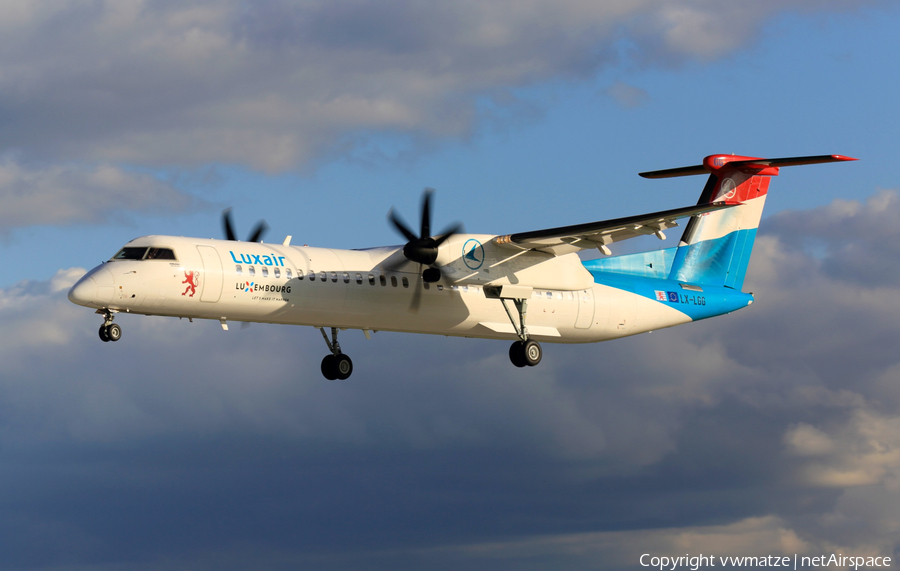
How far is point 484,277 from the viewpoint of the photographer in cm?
2608

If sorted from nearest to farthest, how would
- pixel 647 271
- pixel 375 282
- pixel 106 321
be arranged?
pixel 106 321 → pixel 375 282 → pixel 647 271

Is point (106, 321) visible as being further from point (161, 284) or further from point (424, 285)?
point (424, 285)

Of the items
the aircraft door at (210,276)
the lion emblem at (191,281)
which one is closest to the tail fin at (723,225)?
the aircraft door at (210,276)

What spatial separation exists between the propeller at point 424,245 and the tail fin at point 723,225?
979cm

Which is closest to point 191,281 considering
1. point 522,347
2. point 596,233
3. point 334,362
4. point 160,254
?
point 160,254

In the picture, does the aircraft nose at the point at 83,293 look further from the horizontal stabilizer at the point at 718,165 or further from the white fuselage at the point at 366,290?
the horizontal stabilizer at the point at 718,165

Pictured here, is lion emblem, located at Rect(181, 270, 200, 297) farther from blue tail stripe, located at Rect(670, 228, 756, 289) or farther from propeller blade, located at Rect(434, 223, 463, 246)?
blue tail stripe, located at Rect(670, 228, 756, 289)

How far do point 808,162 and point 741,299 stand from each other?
17.9ft

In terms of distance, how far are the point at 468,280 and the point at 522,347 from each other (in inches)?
118

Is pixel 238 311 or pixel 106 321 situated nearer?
pixel 106 321

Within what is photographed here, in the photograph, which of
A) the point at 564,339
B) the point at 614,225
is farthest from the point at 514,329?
the point at 614,225

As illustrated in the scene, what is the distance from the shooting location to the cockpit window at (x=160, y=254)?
22.3 m

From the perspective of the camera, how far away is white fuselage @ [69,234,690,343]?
2216 cm

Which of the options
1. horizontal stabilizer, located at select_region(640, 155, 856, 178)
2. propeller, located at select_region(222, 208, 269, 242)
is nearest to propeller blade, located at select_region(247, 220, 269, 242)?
propeller, located at select_region(222, 208, 269, 242)
